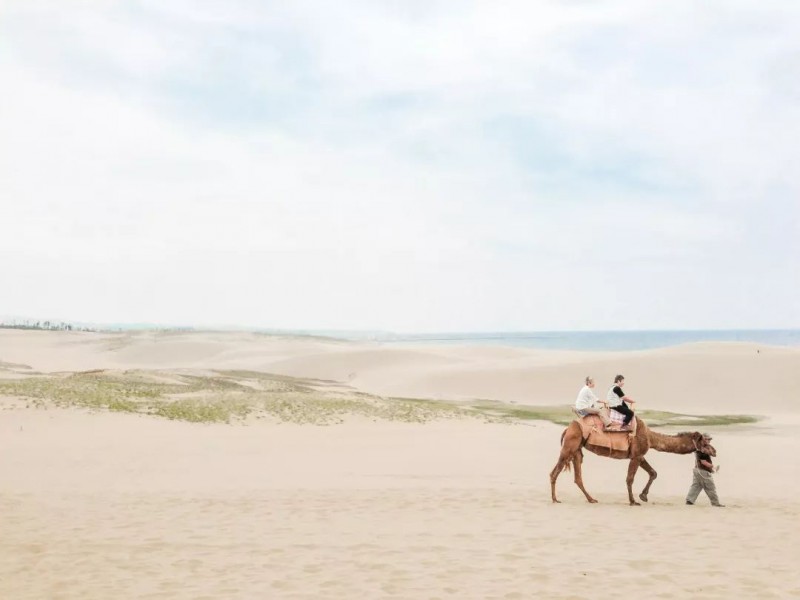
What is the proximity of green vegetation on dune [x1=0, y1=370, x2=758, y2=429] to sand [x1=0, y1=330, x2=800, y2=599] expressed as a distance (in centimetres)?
113

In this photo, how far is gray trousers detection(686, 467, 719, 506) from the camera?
13.8 m

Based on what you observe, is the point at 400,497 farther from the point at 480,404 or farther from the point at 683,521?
the point at 480,404

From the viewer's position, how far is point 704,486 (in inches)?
548

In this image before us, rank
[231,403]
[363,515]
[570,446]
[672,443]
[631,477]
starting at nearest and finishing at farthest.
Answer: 1. [363,515]
2. [631,477]
3. [570,446]
4. [672,443]
5. [231,403]

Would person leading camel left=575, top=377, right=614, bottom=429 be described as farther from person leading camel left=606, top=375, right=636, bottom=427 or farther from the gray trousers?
the gray trousers

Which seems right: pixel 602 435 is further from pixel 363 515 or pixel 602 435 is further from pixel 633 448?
pixel 363 515

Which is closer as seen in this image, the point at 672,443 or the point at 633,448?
the point at 633,448

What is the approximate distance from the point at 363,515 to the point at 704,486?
251 inches

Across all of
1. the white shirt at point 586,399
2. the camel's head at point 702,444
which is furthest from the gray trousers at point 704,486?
the white shirt at point 586,399

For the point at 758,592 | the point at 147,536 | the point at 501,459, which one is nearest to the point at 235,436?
the point at 501,459

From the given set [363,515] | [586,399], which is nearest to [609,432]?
[586,399]

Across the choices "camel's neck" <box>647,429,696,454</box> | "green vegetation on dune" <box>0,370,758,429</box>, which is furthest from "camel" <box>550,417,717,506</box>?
"green vegetation on dune" <box>0,370,758,429</box>

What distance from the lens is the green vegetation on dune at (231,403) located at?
25812 millimetres

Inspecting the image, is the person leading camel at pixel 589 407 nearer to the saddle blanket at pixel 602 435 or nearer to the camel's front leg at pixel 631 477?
the saddle blanket at pixel 602 435
